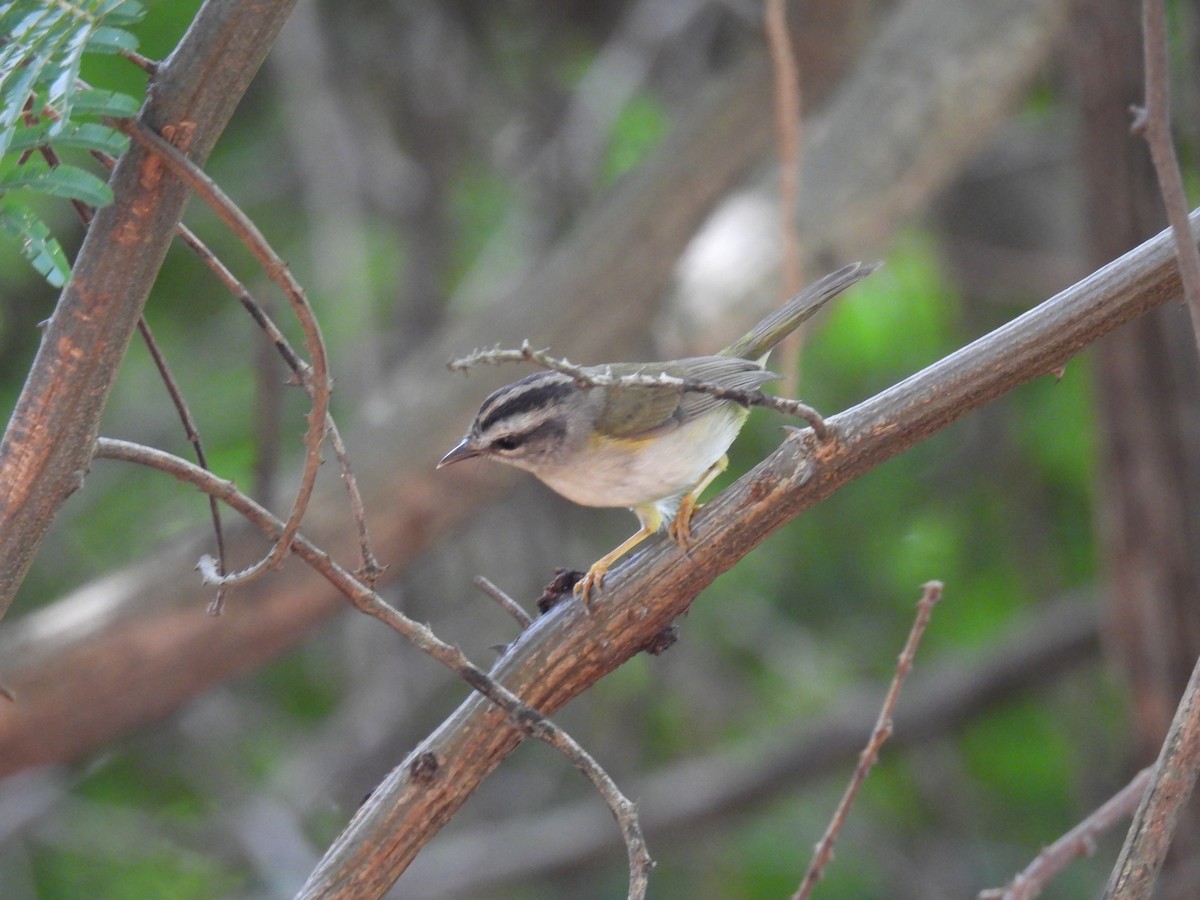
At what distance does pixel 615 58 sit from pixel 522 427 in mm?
3971

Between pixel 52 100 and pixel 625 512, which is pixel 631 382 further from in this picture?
pixel 625 512

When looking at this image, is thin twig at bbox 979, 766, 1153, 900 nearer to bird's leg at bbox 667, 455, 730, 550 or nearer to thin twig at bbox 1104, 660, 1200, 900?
thin twig at bbox 1104, 660, 1200, 900

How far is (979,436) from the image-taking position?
699 cm

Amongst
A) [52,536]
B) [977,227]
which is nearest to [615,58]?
[977,227]

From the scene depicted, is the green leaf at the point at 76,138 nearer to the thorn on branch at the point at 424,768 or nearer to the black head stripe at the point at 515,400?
Result: the thorn on branch at the point at 424,768

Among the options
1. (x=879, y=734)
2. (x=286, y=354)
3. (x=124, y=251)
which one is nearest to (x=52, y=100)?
(x=124, y=251)

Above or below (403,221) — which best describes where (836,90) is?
below

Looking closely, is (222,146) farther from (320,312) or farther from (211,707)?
(211,707)

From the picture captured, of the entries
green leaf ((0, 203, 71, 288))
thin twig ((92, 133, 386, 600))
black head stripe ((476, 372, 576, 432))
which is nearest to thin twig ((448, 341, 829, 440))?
thin twig ((92, 133, 386, 600))

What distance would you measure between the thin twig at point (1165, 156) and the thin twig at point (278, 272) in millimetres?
1088

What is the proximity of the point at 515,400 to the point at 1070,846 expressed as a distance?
63.3 inches


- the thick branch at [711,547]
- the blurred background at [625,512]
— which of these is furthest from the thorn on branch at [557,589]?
the blurred background at [625,512]

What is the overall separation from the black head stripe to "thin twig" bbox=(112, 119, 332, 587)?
4.60 feet

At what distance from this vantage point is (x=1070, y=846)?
100 inches
